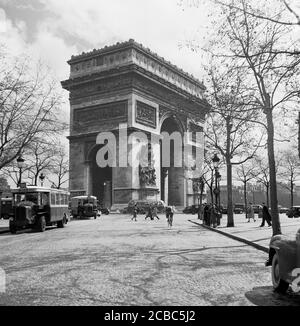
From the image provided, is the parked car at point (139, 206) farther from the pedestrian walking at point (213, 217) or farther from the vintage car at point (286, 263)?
the vintage car at point (286, 263)

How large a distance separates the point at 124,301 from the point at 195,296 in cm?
109

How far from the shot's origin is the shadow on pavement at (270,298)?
6679mm

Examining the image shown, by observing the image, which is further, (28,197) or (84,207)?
(84,207)

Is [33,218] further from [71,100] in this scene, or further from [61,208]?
[71,100]

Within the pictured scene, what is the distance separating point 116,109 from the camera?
58000 millimetres

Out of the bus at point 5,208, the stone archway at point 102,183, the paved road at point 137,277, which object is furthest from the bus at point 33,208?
the stone archway at point 102,183

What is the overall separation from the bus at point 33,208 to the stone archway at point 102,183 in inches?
1379

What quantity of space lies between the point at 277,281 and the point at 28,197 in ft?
61.1

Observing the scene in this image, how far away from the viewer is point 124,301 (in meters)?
6.62

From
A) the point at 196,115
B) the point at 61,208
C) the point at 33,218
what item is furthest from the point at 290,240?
the point at 61,208

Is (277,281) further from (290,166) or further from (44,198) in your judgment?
(290,166)

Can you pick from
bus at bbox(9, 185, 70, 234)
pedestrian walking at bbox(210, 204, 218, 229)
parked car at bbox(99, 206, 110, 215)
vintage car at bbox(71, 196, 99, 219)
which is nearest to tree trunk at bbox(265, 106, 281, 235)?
pedestrian walking at bbox(210, 204, 218, 229)

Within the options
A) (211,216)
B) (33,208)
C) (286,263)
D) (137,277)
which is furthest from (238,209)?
(286,263)

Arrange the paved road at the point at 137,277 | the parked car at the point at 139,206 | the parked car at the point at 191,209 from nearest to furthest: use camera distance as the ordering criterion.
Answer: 1. the paved road at the point at 137,277
2. the parked car at the point at 139,206
3. the parked car at the point at 191,209
